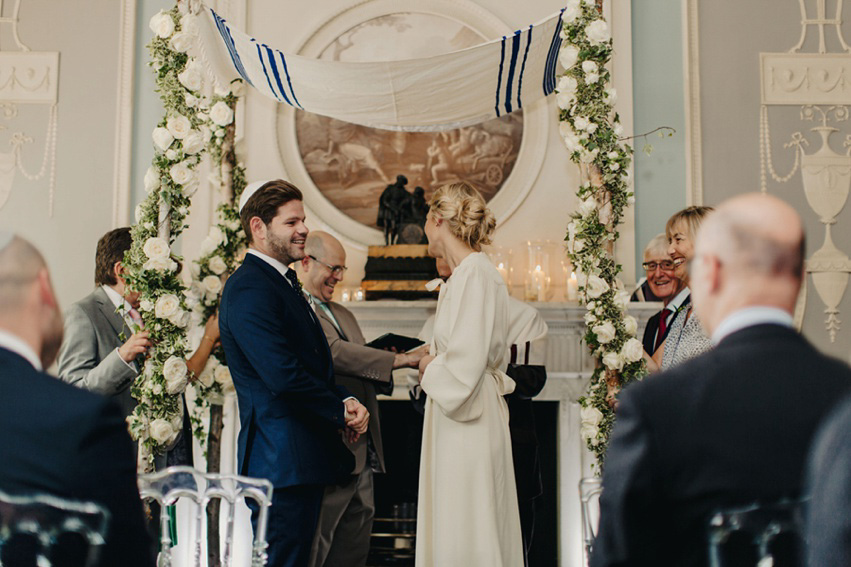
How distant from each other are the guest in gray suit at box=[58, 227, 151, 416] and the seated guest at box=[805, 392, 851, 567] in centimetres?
291

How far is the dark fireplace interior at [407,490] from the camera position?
5887 millimetres

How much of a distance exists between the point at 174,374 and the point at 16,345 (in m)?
2.08

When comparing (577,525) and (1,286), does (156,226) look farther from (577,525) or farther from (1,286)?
(577,525)

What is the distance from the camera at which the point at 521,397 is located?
4.17 m

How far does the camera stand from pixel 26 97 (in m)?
6.29

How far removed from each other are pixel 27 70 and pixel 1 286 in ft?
17.2

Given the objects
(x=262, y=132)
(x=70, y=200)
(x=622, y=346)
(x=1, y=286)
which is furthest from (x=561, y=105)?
(x=70, y=200)

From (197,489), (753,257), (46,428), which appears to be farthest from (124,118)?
(753,257)

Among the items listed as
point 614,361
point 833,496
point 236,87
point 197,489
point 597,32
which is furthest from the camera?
point 236,87

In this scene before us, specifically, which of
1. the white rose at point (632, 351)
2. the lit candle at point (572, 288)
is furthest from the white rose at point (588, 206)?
the lit candle at point (572, 288)

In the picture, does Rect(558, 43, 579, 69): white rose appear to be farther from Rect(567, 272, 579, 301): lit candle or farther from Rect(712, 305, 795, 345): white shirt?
Rect(712, 305, 795, 345): white shirt

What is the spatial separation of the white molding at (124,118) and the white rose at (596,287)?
3.47m

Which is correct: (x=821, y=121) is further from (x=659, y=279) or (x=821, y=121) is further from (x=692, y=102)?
(x=659, y=279)

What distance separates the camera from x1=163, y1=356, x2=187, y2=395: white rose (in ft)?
12.2
